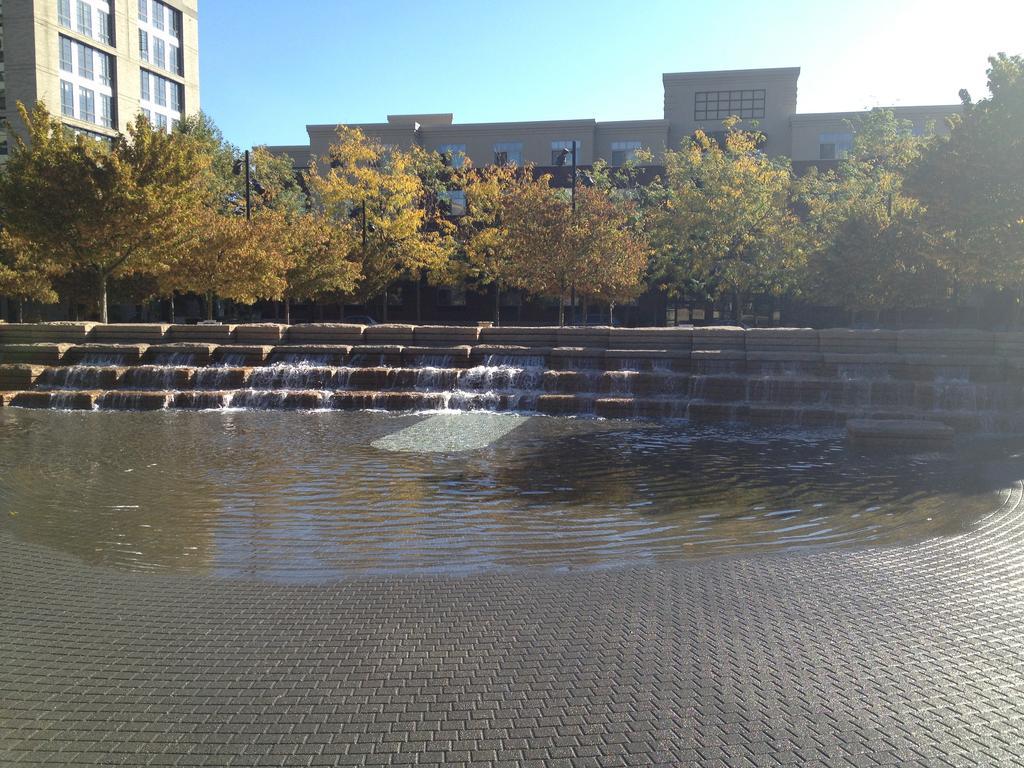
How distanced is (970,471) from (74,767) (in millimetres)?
10760

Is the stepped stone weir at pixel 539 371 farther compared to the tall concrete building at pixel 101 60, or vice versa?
the tall concrete building at pixel 101 60

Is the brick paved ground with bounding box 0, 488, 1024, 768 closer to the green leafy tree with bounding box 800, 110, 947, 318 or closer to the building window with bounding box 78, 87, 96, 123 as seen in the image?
the green leafy tree with bounding box 800, 110, 947, 318

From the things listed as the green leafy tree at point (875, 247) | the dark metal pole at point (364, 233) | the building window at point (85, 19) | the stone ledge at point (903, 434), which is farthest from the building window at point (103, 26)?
the stone ledge at point (903, 434)

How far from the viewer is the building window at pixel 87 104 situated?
51.5 metres

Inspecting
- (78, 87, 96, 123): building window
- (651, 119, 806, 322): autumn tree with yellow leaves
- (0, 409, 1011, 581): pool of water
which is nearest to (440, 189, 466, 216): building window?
(651, 119, 806, 322): autumn tree with yellow leaves

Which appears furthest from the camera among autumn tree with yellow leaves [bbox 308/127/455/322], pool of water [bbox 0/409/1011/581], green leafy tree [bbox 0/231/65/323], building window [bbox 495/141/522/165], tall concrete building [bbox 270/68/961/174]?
building window [bbox 495/141/522/165]

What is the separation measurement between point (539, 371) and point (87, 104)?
47.2 metres

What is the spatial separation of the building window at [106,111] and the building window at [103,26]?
3.64m

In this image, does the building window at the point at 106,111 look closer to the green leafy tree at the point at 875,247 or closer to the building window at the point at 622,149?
the building window at the point at 622,149

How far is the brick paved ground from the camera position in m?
3.45

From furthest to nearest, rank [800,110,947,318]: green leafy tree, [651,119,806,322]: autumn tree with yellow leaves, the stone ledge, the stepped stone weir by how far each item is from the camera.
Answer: [651,119,806,322]: autumn tree with yellow leaves → [800,110,947,318]: green leafy tree → the stepped stone weir → the stone ledge

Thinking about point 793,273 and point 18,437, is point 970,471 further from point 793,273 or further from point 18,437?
point 793,273

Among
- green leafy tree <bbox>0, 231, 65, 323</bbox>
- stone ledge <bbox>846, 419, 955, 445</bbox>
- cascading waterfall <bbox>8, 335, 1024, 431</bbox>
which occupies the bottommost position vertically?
stone ledge <bbox>846, 419, 955, 445</bbox>

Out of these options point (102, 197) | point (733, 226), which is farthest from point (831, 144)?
point (102, 197)
